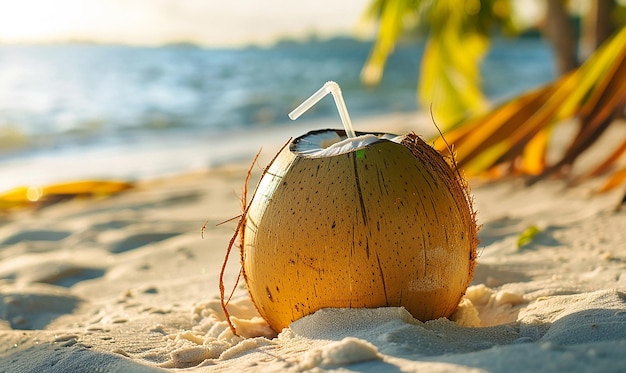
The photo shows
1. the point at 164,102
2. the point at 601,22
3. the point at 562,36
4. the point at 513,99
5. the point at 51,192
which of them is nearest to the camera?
the point at 513,99

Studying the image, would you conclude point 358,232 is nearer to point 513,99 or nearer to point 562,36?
point 513,99

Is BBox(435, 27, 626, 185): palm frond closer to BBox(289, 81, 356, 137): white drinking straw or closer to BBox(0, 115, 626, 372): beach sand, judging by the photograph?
BBox(0, 115, 626, 372): beach sand

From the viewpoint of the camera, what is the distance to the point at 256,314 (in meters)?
2.31

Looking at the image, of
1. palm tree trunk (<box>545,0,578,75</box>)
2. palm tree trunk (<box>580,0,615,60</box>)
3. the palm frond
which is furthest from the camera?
palm tree trunk (<box>545,0,578,75</box>)

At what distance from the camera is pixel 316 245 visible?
1743 millimetres

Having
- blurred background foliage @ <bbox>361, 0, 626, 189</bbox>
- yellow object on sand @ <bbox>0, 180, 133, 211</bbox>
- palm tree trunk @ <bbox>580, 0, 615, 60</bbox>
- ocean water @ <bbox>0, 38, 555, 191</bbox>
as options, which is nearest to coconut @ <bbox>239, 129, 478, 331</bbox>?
blurred background foliage @ <bbox>361, 0, 626, 189</bbox>

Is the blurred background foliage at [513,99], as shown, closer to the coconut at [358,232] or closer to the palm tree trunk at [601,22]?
the palm tree trunk at [601,22]

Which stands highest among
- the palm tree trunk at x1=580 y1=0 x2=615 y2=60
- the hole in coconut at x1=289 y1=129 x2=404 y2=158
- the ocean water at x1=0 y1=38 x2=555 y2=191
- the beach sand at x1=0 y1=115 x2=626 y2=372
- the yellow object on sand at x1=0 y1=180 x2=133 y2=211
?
the ocean water at x1=0 y1=38 x2=555 y2=191

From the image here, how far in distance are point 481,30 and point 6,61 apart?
18723mm

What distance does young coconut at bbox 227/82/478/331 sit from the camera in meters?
1.73

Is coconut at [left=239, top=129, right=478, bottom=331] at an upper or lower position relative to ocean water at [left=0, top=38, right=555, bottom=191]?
lower

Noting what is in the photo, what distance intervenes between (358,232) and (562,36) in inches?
195

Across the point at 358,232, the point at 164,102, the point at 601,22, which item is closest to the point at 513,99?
the point at 601,22

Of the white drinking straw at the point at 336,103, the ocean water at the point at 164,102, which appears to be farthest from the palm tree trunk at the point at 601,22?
the white drinking straw at the point at 336,103
